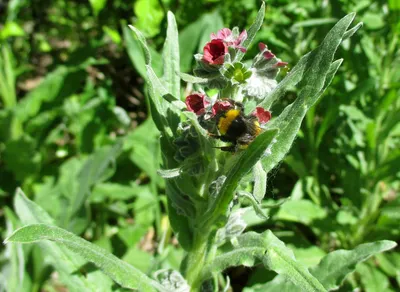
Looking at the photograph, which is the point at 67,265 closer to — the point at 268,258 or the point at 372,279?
the point at 268,258

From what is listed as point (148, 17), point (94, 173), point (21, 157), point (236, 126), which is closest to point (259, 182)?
point (236, 126)

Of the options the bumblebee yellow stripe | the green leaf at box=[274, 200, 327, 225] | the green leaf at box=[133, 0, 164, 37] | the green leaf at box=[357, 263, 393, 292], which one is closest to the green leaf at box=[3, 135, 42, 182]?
the green leaf at box=[133, 0, 164, 37]

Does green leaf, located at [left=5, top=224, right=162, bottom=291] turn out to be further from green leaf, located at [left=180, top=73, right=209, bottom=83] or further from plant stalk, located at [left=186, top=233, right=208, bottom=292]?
green leaf, located at [left=180, top=73, right=209, bottom=83]

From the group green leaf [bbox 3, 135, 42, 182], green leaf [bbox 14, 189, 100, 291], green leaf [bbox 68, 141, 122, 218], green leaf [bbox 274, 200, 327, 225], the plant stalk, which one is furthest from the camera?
green leaf [bbox 3, 135, 42, 182]

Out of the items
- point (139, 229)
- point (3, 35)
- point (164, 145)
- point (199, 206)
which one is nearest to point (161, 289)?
point (199, 206)

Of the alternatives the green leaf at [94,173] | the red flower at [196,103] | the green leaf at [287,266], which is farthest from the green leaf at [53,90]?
the green leaf at [287,266]

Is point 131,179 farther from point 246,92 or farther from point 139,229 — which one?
point 246,92
